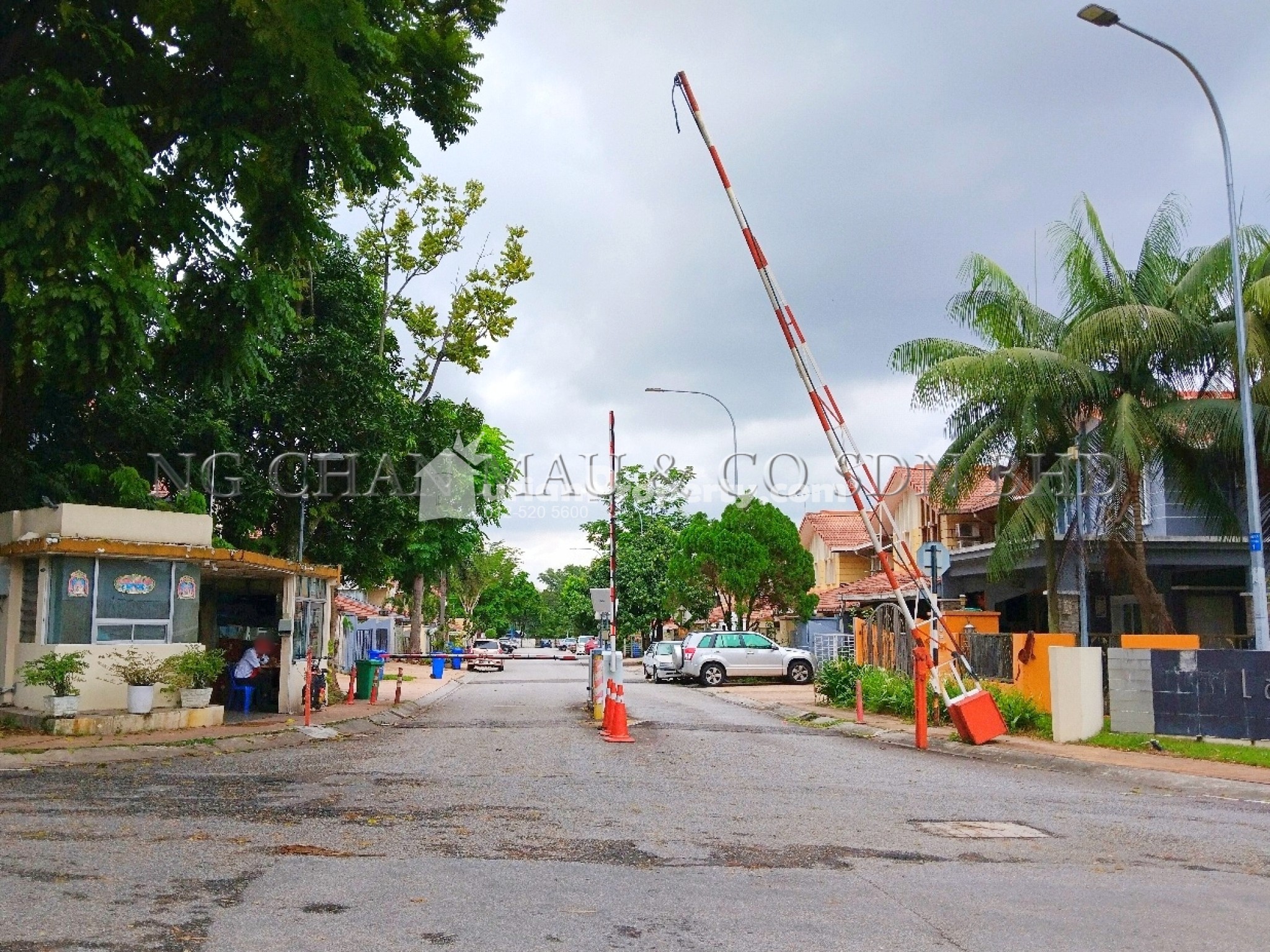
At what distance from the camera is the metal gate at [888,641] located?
937 inches

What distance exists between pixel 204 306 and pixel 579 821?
31.3ft

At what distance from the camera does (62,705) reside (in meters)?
16.1

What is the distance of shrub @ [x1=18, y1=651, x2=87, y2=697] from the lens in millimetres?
15906

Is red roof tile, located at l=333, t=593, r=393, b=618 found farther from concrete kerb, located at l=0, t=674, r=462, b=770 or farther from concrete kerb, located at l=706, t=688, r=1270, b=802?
concrete kerb, located at l=706, t=688, r=1270, b=802

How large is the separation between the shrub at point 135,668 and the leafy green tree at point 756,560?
25.3 m

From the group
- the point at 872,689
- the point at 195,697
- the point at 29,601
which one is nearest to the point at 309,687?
the point at 195,697

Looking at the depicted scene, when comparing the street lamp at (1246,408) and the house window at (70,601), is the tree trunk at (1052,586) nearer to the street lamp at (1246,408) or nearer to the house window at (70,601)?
the street lamp at (1246,408)

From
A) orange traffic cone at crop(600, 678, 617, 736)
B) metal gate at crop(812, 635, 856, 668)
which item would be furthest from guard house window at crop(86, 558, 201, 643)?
metal gate at crop(812, 635, 856, 668)

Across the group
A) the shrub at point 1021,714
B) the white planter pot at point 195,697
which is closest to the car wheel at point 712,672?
the shrub at point 1021,714

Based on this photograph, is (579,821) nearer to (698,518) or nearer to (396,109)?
(396,109)

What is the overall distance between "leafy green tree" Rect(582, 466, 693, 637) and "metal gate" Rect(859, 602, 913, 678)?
2794 cm

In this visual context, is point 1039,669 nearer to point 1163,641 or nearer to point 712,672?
point 1163,641

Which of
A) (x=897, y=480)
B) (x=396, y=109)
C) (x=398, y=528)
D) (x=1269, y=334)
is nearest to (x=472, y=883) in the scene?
(x=396, y=109)

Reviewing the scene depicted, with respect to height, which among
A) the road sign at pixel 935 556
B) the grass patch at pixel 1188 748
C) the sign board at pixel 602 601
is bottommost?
the grass patch at pixel 1188 748
